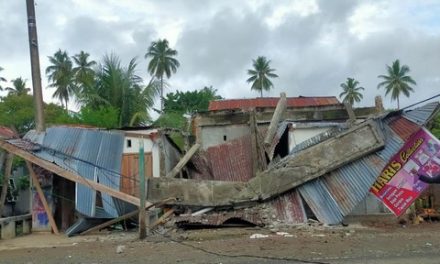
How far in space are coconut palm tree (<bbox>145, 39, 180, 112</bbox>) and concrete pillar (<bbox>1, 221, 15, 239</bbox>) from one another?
40.0 metres

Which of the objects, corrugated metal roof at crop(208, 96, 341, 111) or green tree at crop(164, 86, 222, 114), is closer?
corrugated metal roof at crop(208, 96, 341, 111)

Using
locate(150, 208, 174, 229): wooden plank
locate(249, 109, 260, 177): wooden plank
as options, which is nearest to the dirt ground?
locate(150, 208, 174, 229): wooden plank

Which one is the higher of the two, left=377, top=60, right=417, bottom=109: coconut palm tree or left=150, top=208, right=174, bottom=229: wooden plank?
left=377, top=60, right=417, bottom=109: coconut palm tree

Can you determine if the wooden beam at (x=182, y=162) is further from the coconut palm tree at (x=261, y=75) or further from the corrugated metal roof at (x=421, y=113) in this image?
the coconut palm tree at (x=261, y=75)

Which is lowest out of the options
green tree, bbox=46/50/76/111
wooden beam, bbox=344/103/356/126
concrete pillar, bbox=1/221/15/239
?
concrete pillar, bbox=1/221/15/239

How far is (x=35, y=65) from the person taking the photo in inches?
836

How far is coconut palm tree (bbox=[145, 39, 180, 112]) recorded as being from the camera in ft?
180

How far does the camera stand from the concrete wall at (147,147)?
57.4 ft

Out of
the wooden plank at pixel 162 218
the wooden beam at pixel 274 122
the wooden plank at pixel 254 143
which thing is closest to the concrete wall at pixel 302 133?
the wooden beam at pixel 274 122

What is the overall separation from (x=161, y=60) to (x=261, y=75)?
14.0m

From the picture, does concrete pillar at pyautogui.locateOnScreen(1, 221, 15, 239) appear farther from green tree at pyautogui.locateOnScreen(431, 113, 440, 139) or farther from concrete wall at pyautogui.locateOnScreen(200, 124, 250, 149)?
green tree at pyautogui.locateOnScreen(431, 113, 440, 139)

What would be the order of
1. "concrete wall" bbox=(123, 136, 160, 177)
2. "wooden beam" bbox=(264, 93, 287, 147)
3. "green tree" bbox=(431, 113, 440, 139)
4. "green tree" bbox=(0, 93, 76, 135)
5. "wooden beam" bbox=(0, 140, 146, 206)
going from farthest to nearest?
1. "green tree" bbox=(0, 93, 76, 135)
2. "green tree" bbox=(431, 113, 440, 139)
3. "concrete wall" bbox=(123, 136, 160, 177)
4. "wooden beam" bbox=(264, 93, 287, 147)
5. "wooden beam" bbox=(0, 140, 146, 206)

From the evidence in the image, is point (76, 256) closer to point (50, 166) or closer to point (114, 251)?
point (114, 251)

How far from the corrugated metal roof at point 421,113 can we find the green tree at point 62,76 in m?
32.8
